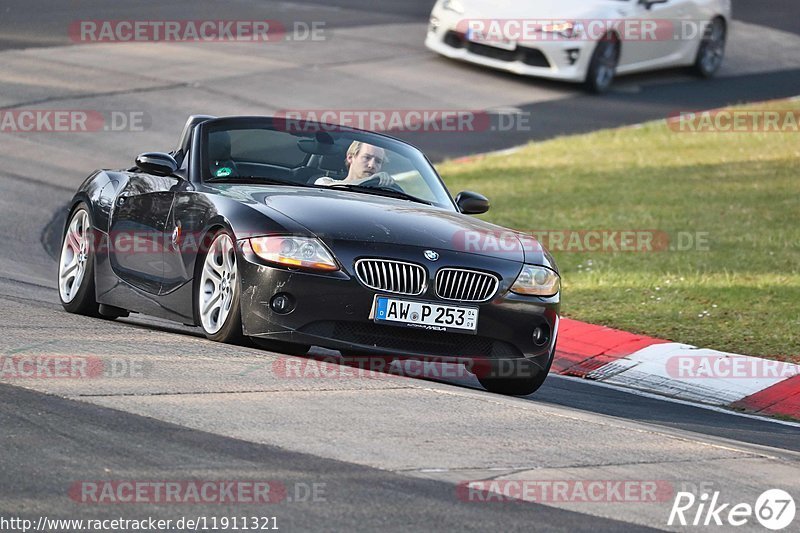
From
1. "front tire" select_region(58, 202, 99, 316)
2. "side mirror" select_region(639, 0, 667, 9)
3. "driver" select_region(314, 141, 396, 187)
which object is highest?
"side mirror" select_region(639, 0, 667, 9)

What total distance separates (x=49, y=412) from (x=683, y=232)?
10.3 meters

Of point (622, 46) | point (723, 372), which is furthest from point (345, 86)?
point (723, 372)

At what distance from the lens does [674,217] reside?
16.2 metres

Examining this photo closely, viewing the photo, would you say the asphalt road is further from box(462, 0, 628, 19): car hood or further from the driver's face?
box(462, 0, 628, 19): car hood

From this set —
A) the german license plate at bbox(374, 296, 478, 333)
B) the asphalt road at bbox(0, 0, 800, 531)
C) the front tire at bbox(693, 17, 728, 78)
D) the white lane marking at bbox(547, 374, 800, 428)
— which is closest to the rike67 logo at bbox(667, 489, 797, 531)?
the asphalt road at bbox(0, 0, 800, 531)

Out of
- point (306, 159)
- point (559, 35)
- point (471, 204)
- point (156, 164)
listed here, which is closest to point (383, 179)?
point (306, 159)

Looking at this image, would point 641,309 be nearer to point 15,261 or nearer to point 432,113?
point 15,261

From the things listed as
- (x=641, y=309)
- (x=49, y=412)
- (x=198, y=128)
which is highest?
(x=198, y=128)

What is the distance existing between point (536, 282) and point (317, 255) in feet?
4.32

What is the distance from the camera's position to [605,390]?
1008 cm

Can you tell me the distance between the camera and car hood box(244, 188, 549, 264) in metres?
8.01

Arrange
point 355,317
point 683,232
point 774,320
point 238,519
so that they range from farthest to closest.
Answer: point 683,232 < point 774,320 < point 355,317 < point 238,519

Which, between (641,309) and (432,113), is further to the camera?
(432,113)

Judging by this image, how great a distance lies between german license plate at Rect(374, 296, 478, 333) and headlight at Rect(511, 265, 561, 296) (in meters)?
0.40
